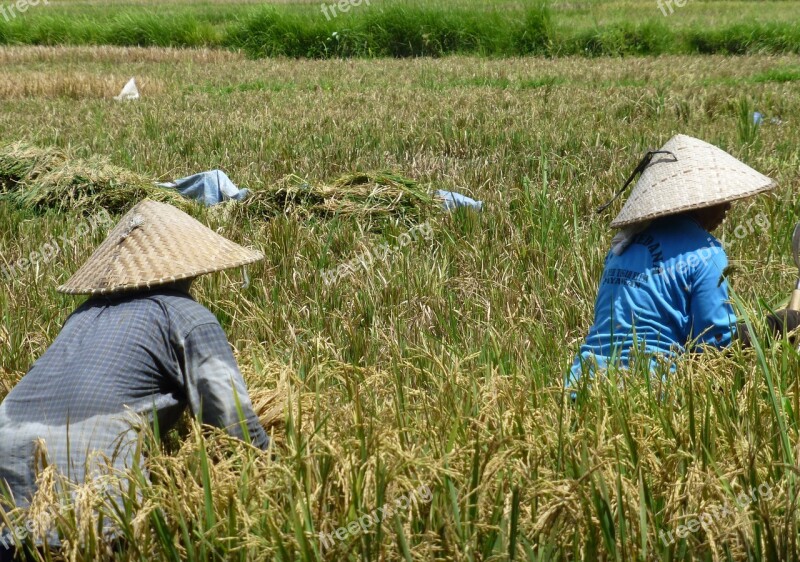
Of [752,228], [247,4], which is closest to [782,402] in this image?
[752,228]

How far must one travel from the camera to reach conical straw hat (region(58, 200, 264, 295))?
229 centimetres

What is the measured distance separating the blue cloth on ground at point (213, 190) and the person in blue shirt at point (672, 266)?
291cm

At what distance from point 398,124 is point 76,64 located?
8.85 m

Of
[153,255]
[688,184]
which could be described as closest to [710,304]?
[688,184]

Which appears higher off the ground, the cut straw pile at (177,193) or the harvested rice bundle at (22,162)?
the harvested rice bundle at (22,162)

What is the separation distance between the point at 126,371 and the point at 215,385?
0.21m

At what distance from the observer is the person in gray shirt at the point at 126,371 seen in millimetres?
2053

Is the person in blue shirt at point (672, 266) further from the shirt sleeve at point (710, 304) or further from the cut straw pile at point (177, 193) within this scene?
the cut straw pile at point (177, 193)

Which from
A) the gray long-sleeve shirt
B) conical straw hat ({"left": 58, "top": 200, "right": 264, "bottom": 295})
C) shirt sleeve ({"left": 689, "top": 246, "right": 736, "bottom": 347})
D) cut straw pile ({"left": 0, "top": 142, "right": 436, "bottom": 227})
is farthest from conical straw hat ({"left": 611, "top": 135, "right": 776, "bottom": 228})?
cut straw pile ({"left": 0, "top": 142, "right": 436, "bottom": 227})

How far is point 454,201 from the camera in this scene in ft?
16.3

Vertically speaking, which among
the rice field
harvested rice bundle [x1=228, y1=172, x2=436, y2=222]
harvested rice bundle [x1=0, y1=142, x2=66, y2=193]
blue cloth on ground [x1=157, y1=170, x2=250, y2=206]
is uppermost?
harvested rice bundle [x1=0, y1=142, x2=66, y2=193]

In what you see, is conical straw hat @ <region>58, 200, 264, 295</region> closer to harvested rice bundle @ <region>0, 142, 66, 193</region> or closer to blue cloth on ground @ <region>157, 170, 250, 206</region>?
blue cloth on ground @ <region>157, 170, 250, 206</region>

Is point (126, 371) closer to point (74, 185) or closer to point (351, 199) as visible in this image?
point (351, 199)

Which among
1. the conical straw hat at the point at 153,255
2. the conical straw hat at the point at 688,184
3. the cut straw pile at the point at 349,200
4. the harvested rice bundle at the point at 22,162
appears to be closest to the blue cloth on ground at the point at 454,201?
the cut straw pile at the point at 349,200
